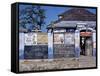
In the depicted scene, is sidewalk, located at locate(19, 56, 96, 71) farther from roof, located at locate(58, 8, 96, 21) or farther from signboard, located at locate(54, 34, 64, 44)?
roof, located at locate(58, 8, 96, 21)

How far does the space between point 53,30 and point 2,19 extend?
35 cm

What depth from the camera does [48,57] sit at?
206cm

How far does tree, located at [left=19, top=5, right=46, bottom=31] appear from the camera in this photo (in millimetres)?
1970

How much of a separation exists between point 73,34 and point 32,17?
33cm

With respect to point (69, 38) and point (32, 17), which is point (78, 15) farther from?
point (32, 17)

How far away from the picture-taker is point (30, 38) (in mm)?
2004

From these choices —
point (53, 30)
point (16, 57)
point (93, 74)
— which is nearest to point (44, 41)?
point (53, 30)

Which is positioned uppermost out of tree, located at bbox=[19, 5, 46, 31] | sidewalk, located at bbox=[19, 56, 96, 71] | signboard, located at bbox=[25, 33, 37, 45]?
tree, located at bbox=[19, 5, 46, 31]

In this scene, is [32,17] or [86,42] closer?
[32,17]

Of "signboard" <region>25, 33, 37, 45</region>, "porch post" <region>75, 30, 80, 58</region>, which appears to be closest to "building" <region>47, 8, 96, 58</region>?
"porch post" <region>75, 30, 80, 58</region>

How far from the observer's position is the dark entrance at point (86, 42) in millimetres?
2164

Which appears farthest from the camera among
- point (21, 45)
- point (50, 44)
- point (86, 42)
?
point (86, 42)

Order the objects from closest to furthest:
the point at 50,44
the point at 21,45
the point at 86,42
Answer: the point at 21,45, the point at 50,44, the point at 86,42

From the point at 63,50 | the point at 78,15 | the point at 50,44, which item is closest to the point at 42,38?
the point at 50,44
